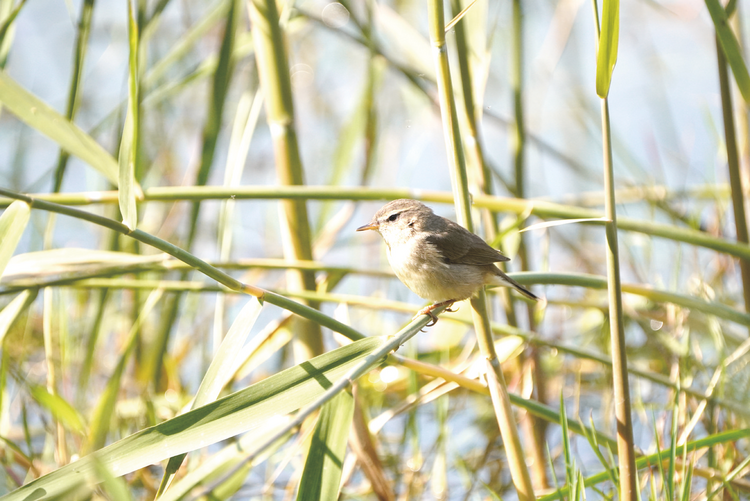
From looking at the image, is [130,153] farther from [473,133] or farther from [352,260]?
[352,260]

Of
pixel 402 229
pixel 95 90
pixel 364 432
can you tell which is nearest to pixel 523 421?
pixel 364 432

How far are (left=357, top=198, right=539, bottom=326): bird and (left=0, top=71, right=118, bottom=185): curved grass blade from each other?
0.96 metres

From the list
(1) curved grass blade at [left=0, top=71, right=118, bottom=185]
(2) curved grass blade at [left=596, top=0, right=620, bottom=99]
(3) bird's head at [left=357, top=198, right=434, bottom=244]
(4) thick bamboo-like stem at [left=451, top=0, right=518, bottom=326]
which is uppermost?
(4) thick bamboo-like stem at [left=451, top=0, right=518, bottom=326]

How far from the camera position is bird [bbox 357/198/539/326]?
2.01 m

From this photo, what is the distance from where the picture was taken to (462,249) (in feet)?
7.05

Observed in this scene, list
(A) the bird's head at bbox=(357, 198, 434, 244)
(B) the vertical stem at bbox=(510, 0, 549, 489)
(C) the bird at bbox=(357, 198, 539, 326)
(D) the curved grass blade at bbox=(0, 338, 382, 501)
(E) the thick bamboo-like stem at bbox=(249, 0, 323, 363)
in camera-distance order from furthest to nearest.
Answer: (B) the vertical stem at bbox=(510, 0, 549, 489), (A) the bird's head at bbox=(357, 198, 434, 244), (E) the thick bamboo-like stem at bbox=(249, 0, 323, 363), (C) the bird at bbox=(357, 198, 539, 326), (D) the curved grass blade at bbox=(0, 338, 382, 501)

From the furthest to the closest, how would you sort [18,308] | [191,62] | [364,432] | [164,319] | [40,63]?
[40,63]
[191,62]
[164,319]
[364,432]
[18,308]

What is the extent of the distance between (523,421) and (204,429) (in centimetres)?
184

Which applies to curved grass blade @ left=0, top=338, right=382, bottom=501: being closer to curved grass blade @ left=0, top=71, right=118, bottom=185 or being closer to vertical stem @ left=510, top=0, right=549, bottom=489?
curved grass blade @ left=0, top=71, right=118, bottom=185

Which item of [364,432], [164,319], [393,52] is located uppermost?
[393,52]

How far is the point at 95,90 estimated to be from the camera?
4.47 m

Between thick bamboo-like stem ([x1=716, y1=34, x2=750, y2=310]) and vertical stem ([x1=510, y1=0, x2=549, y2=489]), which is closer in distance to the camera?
thick bamboo-like stem ([x1=716, y1=34, x2=750, y2=310])

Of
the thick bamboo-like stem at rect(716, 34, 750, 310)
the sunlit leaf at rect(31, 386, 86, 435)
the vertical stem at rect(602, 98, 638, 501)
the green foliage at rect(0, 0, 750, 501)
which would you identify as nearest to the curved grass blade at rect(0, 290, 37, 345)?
the green foliage at rect(0, 0, 750, 501)

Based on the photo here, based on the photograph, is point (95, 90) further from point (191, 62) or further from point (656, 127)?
point (656, 127)
